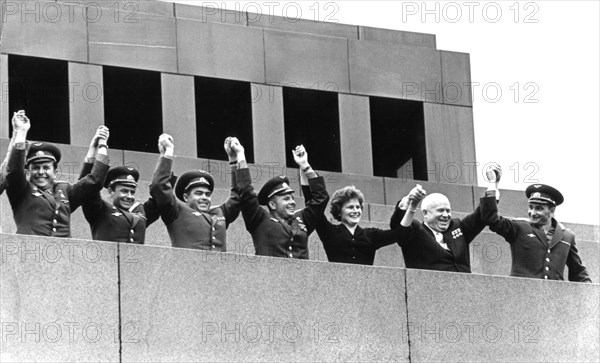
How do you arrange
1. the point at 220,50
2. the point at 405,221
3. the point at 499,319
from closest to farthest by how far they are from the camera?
the point at 405,221, the point at 499,319, the point at 220,50

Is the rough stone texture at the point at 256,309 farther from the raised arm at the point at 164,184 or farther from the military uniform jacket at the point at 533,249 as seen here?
the military uniform jacket at the point at 533,249

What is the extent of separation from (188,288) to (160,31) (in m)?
8.48

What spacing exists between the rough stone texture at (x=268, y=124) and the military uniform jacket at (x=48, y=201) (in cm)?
731

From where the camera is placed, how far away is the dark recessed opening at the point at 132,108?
23109 millimetres

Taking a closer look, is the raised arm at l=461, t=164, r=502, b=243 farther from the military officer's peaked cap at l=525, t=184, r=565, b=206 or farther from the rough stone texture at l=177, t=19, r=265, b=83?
the rough stone texture at l=177, t=19, r=265, b=83

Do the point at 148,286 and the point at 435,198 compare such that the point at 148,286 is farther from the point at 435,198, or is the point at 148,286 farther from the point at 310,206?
the point at 435,198

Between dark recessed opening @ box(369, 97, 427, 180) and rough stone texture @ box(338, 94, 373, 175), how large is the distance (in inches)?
13.7

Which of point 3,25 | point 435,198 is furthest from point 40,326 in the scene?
point 3,25

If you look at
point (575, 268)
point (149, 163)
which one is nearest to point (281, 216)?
point (575, 268)

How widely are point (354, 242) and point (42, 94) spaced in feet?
25.9

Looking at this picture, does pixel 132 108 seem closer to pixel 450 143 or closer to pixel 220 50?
pixel 220 50

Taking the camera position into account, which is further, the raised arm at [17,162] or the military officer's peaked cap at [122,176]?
the military officer's peaked cap at [122,176]

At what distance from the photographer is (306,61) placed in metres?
23.9

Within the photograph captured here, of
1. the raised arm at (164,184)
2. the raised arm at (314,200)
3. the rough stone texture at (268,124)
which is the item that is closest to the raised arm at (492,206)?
the raised arm at (314,200)
